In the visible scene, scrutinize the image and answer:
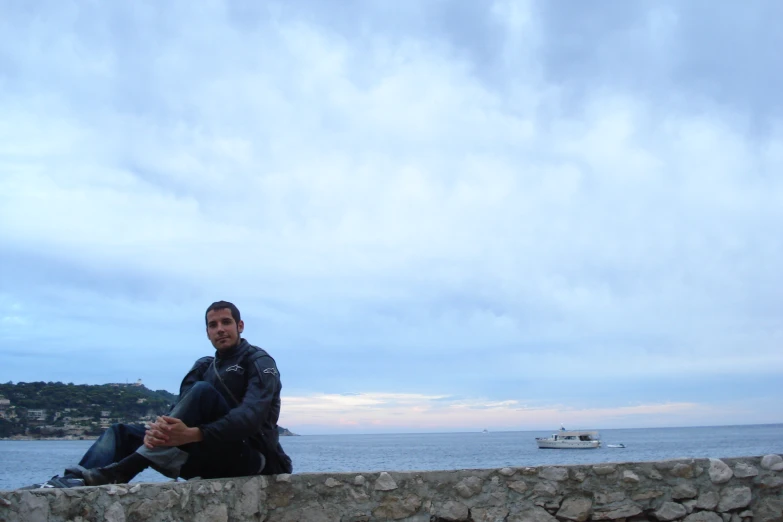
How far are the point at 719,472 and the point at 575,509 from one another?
1014mm

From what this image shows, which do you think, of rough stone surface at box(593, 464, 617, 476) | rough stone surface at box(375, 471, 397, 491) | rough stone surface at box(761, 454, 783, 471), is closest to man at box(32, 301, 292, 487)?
rough stone surface at box(375, 471, 397, 491)

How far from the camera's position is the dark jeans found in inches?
157

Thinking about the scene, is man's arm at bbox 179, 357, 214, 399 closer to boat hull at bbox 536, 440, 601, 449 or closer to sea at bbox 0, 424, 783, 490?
sea at bbox 0, 424, 783, 490

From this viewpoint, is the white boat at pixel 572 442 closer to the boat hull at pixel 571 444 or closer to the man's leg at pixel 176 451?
the boat hull at pixel 571 444

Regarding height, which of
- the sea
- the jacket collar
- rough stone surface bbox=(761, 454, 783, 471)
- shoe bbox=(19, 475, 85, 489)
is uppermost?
the jacket collar

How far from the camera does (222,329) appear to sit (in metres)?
4.34

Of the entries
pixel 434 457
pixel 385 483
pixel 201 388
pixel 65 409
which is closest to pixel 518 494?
pixel 385 483

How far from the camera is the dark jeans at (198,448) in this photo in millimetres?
3998

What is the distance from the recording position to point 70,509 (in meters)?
3.46

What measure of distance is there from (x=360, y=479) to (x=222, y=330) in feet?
4.13

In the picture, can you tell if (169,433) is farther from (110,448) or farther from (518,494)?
(518,494)

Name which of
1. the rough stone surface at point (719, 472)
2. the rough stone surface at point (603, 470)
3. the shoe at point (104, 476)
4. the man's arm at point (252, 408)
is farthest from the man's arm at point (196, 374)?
the rough stone surface at point (719, 472)

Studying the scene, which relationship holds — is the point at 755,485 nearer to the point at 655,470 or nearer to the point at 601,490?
the point at 655,470

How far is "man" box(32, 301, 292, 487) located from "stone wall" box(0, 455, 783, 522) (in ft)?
0.61
